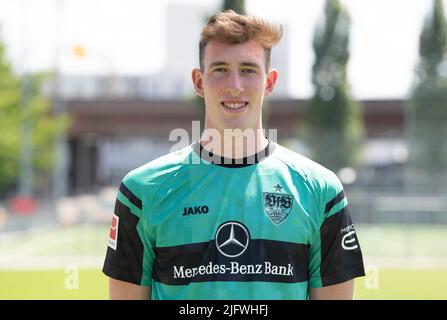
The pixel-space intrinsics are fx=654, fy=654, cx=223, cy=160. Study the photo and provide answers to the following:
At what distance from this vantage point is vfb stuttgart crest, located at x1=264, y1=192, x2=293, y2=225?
238cm

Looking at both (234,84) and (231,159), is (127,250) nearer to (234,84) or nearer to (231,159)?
(231,159)

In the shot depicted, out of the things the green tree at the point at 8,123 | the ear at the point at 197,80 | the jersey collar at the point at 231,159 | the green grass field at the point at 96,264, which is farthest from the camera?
the green tree at the point at 8,123

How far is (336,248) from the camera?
2.45 meters

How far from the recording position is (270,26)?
246 cm

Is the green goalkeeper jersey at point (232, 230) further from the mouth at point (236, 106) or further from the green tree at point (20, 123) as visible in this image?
the green tree at point (20, 123)

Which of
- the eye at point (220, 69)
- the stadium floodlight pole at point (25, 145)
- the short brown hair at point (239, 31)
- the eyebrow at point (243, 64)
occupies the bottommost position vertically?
the eye at point (220, 69)

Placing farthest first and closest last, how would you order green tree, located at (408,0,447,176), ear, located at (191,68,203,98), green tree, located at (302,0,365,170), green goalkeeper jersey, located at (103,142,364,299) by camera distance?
1. green tree, located at (302,0,365,170)
2. green tree, located at (408,0,447,176)
3. ear, located at (191,68,203,98)
4. green goalkeeper jersey, located at (103,142,364,299)

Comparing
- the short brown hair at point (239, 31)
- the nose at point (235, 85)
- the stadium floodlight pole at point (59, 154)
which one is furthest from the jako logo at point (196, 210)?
the stadium floodlight pole at point (59, 154)

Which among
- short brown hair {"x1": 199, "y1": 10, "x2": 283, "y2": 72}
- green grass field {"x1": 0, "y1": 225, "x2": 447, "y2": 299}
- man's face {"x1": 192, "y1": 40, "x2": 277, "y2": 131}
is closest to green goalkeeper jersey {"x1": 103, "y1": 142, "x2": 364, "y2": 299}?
man's face {"x1": 192, "y1": 40, "x2": 277, "y2": 131}

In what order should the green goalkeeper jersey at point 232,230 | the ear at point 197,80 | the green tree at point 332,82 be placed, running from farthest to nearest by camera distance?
1. the green tree at point 332,82
2. the ear at point 197,80
3. the green goalkeeper jersey at point 232,230

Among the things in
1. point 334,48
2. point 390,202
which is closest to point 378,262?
point 390,202

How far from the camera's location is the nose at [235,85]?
237 centimetres

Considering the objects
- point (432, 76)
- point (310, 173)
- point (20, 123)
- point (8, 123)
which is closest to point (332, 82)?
point (432, 76)

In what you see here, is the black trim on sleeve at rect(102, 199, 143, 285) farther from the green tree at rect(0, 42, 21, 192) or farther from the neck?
the green tree at rect(0, 42, 21, 192)
